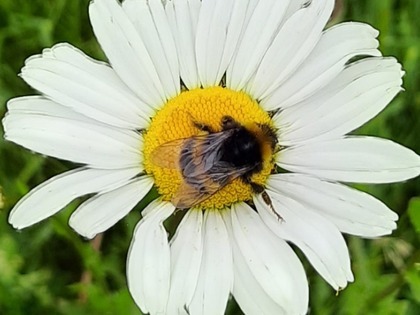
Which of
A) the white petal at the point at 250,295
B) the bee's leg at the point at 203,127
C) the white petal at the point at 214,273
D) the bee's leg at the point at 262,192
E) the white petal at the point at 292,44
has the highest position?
the white petal at the point at 292,44

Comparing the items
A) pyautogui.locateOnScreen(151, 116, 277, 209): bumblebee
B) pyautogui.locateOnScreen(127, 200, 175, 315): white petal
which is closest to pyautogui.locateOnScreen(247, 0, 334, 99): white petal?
pyautogui.locateOnScreen(151, 116, 277, 209): bumblebee

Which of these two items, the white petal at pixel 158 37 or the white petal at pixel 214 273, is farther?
the white petal at pixel 158 37

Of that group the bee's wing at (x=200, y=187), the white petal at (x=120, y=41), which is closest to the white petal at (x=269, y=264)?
the bee's wing at (x=200, y=187)

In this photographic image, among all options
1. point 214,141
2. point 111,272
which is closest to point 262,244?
point 214,141

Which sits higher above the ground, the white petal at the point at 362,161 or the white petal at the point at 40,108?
the white petal at the point at 40,108

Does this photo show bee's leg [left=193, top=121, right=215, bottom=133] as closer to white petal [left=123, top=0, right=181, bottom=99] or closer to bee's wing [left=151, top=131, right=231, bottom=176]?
bee's wing [left=151, top=131, right=231, bottom=176]

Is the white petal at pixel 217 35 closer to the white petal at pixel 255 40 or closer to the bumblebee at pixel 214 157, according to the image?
the white petal at pixel 255 40
